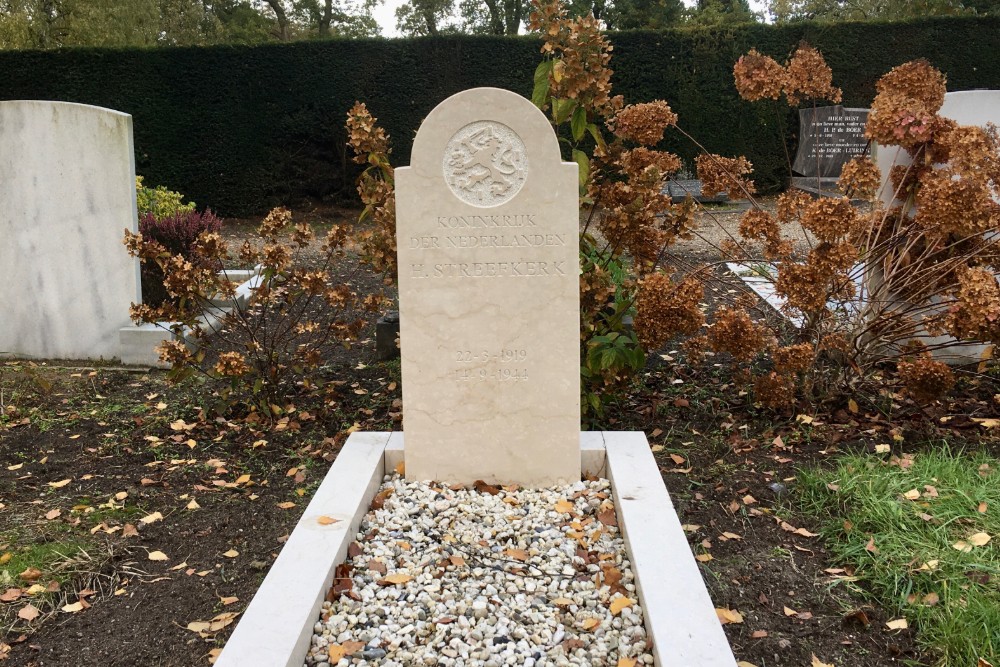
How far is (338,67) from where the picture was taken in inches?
560

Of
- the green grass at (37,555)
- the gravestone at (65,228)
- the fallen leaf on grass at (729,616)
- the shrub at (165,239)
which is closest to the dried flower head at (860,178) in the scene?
the fallen leaf on grass at (729,616)

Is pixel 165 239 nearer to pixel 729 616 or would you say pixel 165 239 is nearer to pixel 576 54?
pixel 576 54

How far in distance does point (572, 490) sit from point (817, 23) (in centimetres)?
Result: 1357

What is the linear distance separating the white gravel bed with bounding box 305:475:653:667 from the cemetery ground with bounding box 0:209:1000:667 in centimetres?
45

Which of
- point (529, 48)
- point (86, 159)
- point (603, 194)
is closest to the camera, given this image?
point (603, 194)

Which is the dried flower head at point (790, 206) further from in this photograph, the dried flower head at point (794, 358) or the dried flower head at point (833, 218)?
the dried flower head at point (794, 358)

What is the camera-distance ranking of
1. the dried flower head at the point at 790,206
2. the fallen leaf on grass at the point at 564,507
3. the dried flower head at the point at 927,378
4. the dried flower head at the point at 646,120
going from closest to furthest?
the fallen leaf on grass at the point at 564,507, the dried flower head at the point at 927,378, the dried flower head at the point at 646,120, the dried flower head at the point at 790,206

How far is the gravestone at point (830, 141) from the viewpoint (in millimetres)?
14000

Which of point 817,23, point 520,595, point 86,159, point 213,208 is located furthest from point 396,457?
point 817,23

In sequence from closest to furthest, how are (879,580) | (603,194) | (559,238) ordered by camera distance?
(879,580) < (559,238) < (603,194)

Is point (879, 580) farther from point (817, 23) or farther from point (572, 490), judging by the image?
point (817, 23)

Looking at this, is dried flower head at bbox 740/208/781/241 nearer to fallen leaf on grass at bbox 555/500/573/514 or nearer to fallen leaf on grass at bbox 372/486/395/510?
fallen leaf on grass at bbox 555/500/573/514

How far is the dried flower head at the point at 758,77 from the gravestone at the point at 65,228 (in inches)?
165

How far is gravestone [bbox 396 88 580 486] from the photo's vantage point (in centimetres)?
343
